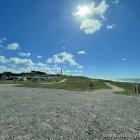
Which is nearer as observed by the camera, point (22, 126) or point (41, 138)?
point (41, 138)

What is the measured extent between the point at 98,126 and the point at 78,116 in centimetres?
408

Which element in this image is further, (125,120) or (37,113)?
(37,113)

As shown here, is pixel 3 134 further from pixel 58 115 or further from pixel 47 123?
pixel 58 115

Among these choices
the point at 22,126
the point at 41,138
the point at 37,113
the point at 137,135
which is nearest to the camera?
the point at 41,138

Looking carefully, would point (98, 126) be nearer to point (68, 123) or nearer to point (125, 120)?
point (68, 123)

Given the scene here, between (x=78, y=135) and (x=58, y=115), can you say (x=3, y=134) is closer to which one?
(x=78, y=135)

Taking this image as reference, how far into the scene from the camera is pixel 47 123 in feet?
58.5

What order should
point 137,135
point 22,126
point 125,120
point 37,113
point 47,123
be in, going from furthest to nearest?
point 37,113, point 125,120, point 47,123, point 22,126, point 137,135

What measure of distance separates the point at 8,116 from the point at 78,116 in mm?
5650

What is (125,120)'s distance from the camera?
20.0 metres

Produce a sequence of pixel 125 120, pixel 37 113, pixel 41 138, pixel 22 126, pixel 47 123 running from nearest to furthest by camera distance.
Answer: pixel 41 138
pixel 22 126
pixel 47 123
pixel 125 120
pixel 37 113

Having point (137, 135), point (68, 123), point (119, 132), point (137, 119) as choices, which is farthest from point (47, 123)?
point (137, 119)

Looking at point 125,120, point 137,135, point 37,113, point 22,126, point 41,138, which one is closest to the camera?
point 41,138

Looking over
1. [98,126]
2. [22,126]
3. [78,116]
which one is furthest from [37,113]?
[98,126]
